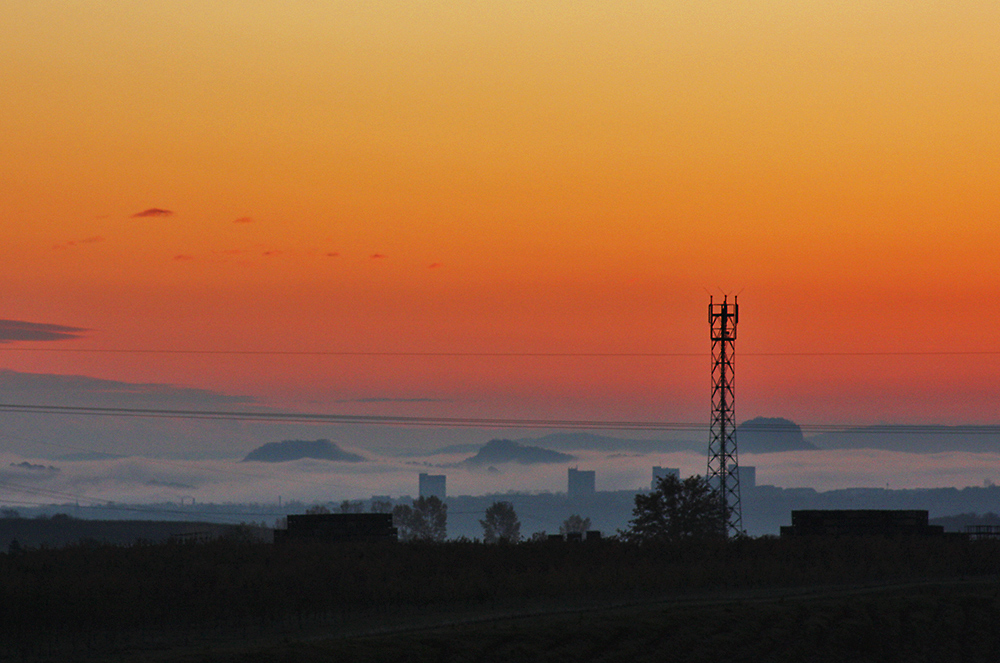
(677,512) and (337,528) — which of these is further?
(677,512)

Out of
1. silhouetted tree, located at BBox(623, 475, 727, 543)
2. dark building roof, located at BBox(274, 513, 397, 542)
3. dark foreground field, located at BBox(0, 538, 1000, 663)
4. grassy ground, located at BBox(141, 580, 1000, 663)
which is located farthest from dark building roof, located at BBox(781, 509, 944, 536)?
grassy ground, located at BBox(141, 580, 1000, 663)

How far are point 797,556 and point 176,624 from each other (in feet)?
128

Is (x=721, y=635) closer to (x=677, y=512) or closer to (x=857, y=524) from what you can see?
(x=857, y=524)

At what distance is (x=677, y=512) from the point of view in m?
104

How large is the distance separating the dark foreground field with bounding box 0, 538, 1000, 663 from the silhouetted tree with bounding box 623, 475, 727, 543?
3366 cm

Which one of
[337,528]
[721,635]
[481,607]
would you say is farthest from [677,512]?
[721,635]

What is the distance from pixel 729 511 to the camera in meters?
105

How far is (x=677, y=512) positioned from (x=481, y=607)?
57.4 m

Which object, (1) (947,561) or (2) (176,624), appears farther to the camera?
(1) (947,561)

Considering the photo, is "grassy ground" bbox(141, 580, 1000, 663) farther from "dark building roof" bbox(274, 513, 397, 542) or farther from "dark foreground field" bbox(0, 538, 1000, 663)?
"dark building roof" bbox(274, 513, 397, 542)

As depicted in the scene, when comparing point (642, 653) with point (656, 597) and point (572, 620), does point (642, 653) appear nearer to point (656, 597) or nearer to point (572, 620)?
point (572, 620)

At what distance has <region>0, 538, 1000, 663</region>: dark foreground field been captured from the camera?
41.0 metres

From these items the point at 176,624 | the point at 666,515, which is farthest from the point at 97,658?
the point at 666,515

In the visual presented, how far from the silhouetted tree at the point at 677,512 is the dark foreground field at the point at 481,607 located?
33.7m
